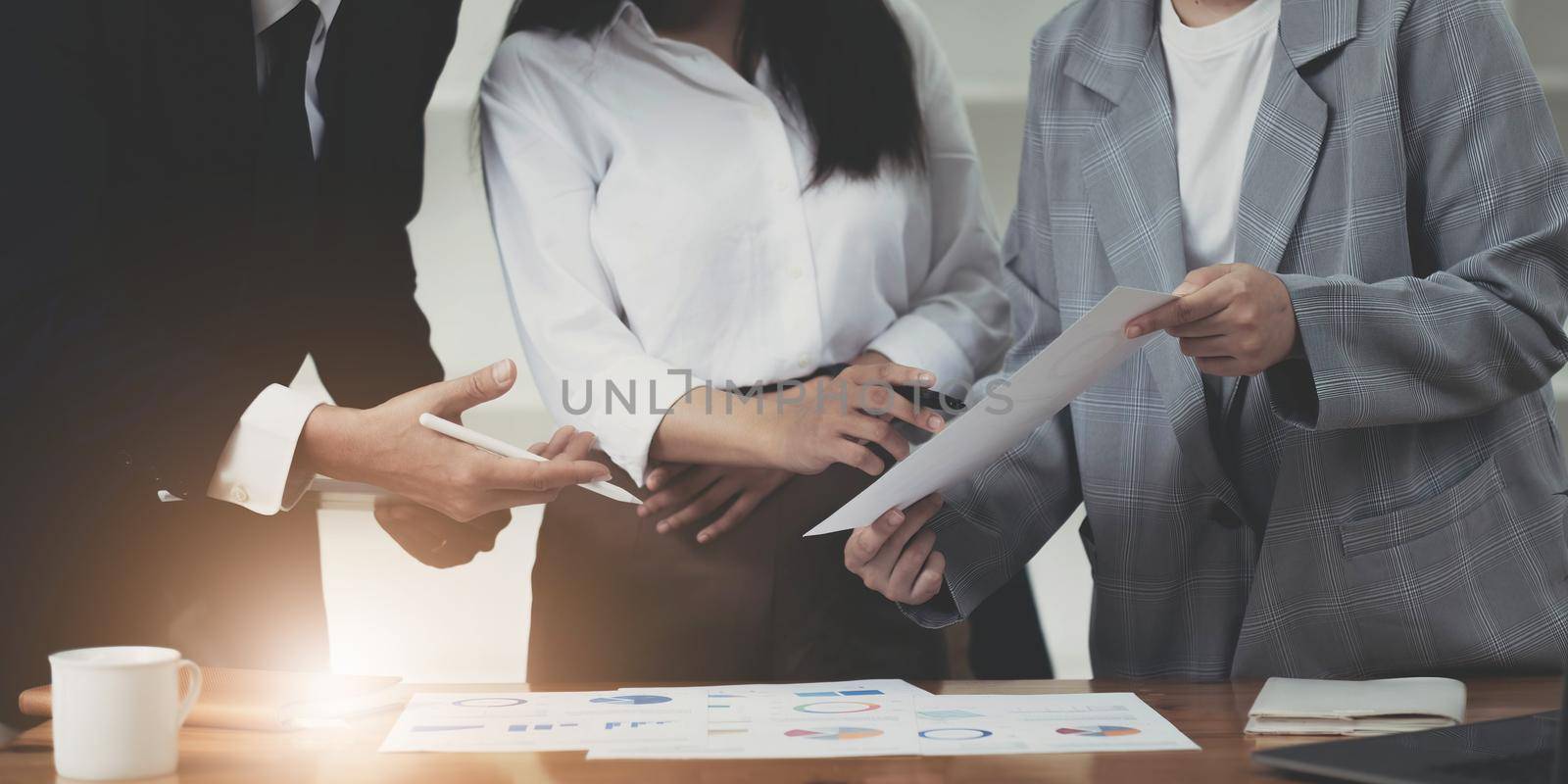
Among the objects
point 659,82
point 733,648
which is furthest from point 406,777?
point 659,82

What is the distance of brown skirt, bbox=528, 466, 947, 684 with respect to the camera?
147 cm

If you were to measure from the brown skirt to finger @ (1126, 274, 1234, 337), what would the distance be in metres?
0.63

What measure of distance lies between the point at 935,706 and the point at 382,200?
3.34ft

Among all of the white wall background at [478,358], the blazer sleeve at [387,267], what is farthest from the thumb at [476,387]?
the white wall background at [478,358]

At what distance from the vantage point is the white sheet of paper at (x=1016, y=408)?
87cm

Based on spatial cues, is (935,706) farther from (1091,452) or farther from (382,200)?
(382,200)

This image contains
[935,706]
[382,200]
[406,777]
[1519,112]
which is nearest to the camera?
[406,777]

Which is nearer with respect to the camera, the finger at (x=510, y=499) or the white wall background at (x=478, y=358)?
the finger at (x=510, y=499)

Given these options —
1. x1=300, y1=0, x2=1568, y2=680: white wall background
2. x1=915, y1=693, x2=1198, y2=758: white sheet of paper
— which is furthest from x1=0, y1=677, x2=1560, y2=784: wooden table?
x1=300, y1=0, x2=1568, y2=680: white wall background

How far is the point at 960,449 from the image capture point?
99cm

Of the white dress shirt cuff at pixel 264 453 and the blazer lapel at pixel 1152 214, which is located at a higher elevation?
the blazer lapel at pixel 1152 214

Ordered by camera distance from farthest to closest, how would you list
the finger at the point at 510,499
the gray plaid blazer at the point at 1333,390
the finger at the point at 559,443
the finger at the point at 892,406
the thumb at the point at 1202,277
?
the finger at the point at 559,443 < the finger at the point at 510,499 < the finger at the point at 892,406 < the gray plaid blazer at the point at 1333,390 < the thumb at the point at 1202,277

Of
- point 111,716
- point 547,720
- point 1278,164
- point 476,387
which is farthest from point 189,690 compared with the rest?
point 1278,164

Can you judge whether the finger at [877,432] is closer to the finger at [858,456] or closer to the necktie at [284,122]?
the finger at [858,456]
